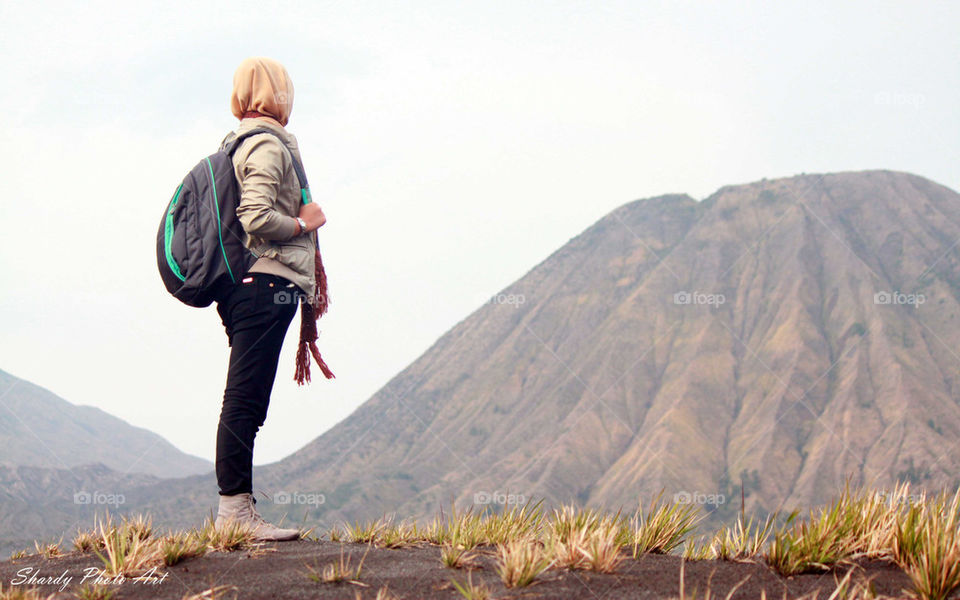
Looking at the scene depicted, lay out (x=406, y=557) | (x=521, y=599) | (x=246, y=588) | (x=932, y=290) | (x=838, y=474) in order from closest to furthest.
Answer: (x=521, y=599)
(x=246, y=588)
(x=406, y=557)
(x=838, y=474)
(x=932, y=290)

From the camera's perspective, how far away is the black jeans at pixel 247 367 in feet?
14.4

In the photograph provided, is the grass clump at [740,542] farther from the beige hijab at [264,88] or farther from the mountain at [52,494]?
the mountain at [52,494]

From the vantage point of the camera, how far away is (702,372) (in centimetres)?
13762

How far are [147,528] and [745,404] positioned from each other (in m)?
134

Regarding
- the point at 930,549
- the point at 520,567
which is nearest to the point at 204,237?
the point at 520,567

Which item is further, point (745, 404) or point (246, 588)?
point (745, 404)

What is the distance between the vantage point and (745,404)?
5157 inches

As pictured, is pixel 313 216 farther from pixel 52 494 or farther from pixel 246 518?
pixel 52 494

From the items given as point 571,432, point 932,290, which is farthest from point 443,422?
point 932,290

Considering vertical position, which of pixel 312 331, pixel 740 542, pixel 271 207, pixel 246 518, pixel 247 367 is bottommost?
pixel 740 542

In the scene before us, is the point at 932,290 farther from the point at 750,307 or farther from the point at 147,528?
the point at 147,528

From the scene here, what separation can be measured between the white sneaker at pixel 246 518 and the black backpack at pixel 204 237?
1020 millimetres

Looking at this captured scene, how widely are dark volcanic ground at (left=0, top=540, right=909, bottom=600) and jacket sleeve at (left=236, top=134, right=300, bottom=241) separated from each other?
1569 mm

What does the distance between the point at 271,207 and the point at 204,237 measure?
1.20 ft
